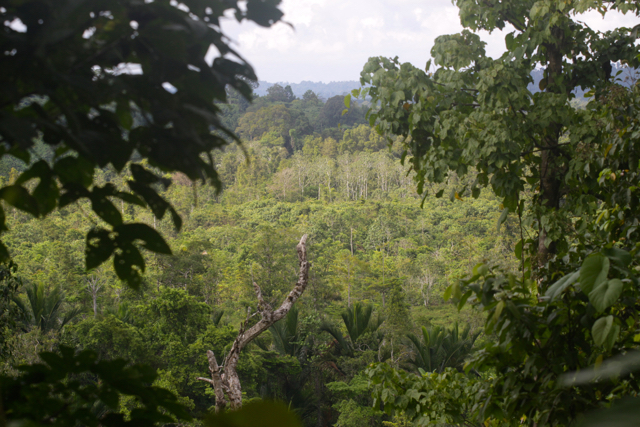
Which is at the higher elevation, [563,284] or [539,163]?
[539,163]

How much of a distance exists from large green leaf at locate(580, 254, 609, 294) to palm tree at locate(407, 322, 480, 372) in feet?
24.6

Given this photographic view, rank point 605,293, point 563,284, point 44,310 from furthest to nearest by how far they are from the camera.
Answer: point 44,310
point 563,284
point 605,293

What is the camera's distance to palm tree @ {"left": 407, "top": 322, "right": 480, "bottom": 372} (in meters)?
7.76

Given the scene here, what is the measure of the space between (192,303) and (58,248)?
18.8ft

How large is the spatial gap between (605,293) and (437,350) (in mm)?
7921

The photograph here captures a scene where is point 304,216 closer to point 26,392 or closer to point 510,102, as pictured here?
point 510,102

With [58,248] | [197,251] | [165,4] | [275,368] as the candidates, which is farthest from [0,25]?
[58,248]

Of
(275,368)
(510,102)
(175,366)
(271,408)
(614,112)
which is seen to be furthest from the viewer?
(275,368)

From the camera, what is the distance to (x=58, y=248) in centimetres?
1041

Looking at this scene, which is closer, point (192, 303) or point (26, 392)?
point (26, 392)

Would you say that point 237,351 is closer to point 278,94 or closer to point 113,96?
point 113,96

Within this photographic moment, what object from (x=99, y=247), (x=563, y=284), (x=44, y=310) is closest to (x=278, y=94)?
(x=44, y=310)

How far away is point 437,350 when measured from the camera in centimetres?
789

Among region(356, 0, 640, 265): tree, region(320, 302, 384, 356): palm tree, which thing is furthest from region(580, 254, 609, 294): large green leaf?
region(320, 302, 384, 356): palm tree
